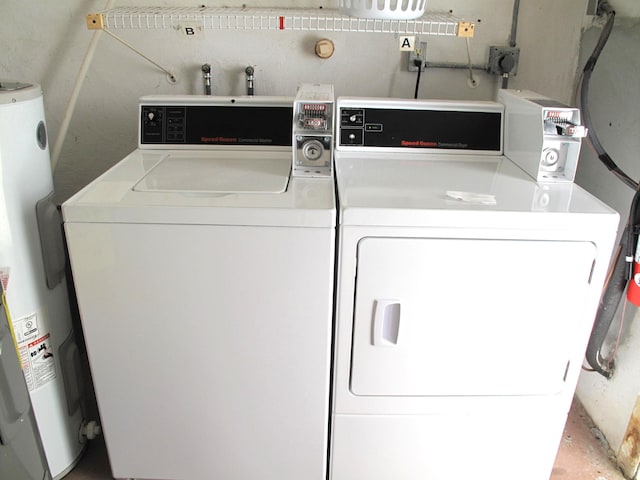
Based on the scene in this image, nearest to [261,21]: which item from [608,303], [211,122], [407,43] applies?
[211,122]

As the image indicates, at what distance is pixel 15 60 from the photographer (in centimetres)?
201

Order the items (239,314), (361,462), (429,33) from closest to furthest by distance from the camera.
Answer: (239,314) < (361,462) < (429,33)

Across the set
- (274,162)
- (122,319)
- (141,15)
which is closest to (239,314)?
(122,319)

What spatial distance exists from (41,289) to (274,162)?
789mm

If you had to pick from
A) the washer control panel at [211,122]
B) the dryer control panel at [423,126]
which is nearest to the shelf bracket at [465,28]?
the dryer control panel at [423,126]

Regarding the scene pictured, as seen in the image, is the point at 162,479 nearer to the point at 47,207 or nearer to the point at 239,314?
the point at 239,314

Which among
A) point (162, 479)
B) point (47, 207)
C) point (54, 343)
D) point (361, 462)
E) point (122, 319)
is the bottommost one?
point (162, 479)

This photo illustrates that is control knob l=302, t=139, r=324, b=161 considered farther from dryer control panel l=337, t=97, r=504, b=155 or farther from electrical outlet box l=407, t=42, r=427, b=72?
electrical outlet box l=407, t=42, r=427, b=72

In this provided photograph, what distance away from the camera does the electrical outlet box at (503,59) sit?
1.97 m

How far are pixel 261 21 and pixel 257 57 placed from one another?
0.16 metres

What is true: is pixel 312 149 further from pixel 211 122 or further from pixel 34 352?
pixel 34 352

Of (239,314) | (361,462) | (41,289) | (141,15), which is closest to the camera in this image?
(239,314)

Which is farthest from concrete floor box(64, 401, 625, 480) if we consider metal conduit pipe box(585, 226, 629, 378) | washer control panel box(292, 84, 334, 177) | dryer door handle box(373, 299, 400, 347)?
washer control panel box(292, 84, 334, 177)

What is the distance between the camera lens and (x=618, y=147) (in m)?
1.73
